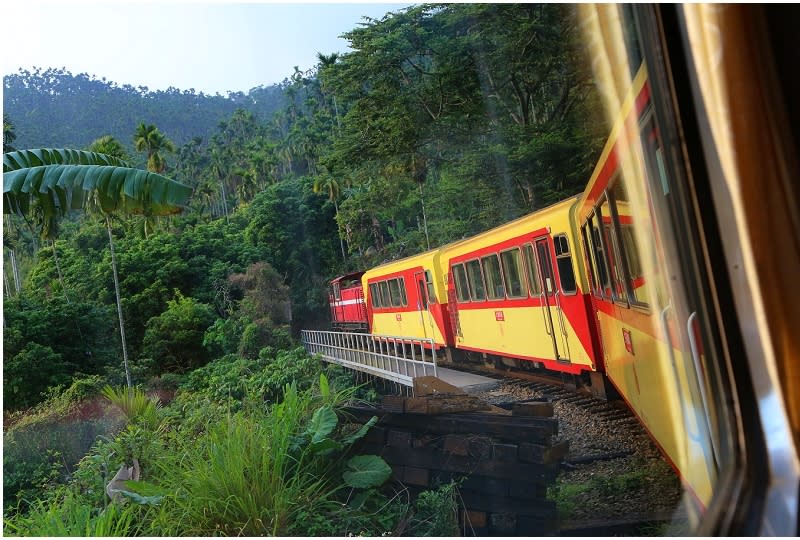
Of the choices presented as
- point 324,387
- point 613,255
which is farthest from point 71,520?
point 613,255

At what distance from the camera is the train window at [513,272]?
4363 millimetres

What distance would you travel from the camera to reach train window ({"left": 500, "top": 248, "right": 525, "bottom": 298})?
4363 millimetres

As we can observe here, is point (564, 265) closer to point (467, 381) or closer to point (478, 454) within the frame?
point (467, 381)

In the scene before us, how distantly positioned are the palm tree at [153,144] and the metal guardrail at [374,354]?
1.34m

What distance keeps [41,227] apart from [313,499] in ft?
6.86

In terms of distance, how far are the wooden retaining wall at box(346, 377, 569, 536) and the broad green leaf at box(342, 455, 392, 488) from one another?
45 mm

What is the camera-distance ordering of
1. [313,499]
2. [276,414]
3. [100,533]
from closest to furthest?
[100,533]
[313,499]
[276,414]

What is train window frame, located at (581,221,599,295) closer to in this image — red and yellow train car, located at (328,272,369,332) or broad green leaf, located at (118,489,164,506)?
red and yellow train car, located at (328,272,369,332)

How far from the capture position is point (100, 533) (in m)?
3.40

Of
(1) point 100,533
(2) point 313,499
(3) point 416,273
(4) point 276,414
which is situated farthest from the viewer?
(3) point 416,273

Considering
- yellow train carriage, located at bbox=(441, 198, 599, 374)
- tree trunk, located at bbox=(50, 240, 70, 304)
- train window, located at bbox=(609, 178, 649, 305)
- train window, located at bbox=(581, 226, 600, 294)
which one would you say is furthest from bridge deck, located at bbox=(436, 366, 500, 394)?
tree trunk, located at bbox=(50, 240, 70, 304)

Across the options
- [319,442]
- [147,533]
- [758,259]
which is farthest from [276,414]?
[758,259]

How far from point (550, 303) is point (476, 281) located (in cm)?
64

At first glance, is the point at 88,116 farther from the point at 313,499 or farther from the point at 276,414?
the point at 313,499
